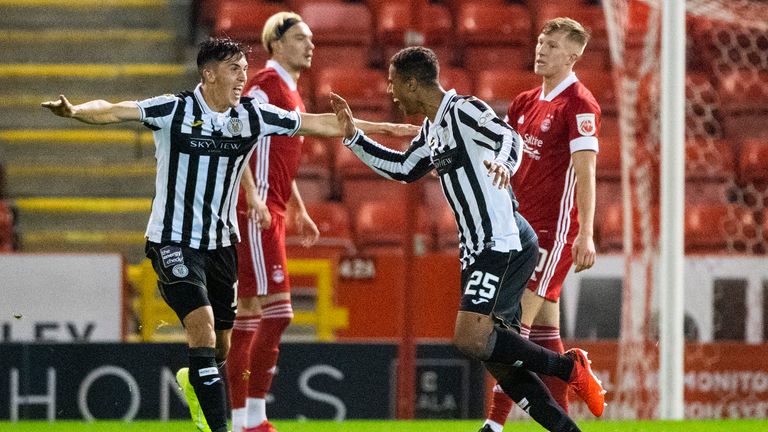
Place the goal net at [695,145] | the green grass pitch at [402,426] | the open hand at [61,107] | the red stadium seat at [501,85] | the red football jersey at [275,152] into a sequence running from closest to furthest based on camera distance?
1. the open hand at [61,107]
2. the red football jersey at [275,152]
3. the green grass pitch at [402,426]
4. the goal net at [695,145]
5. the red stadium seat at [501,85]

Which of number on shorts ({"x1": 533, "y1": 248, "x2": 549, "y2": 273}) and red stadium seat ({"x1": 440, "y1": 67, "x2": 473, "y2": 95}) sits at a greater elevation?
red stadium seat ({"x1": 440, "y1": 67, "x2": 473, "y2": 95})

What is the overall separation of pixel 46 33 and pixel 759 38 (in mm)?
5537

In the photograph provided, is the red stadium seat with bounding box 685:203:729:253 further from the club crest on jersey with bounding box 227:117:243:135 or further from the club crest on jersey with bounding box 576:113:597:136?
the club crest on jersey with bounding box 227:117:243:135

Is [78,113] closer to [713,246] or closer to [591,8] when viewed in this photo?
[713,246]

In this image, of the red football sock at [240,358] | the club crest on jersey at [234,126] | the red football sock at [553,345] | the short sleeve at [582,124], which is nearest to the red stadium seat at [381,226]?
the red football sock at [240,358]

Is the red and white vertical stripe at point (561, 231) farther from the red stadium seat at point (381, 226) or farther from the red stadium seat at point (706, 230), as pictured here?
the red stadium seat at point (706, 230)

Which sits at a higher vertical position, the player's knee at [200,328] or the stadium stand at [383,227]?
the stadium stand at [383,227]

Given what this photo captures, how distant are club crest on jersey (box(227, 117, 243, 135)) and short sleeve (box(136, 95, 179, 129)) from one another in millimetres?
219

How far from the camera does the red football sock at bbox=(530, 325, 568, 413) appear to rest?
5.59 m

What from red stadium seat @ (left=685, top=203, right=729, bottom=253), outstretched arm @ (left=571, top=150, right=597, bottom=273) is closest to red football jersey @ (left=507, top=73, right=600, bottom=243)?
outstretched arm @ (left=571, top=150, right=597, bottom=273)

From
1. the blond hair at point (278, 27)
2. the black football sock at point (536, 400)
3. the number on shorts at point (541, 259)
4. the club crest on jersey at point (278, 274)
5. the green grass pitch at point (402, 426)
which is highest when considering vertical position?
the blond hair at point (278, 27)

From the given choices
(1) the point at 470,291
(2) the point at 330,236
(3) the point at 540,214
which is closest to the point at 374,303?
(2) the point at 330,236

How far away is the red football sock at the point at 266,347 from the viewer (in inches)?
Result: 235

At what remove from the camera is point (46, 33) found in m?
10.9
